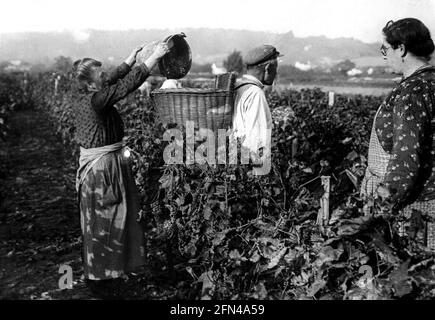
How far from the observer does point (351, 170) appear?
2.69m

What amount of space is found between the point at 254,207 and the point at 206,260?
421mm

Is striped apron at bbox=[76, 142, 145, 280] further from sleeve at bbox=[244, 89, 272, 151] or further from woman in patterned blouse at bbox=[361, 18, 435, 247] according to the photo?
woman in patterned blouse at bbox=[361, 18, 435, 247]

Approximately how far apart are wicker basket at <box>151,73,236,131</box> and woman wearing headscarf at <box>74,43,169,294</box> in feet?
1.03

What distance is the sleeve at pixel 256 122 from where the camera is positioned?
296cm

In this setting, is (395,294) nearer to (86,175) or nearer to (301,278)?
(301,278)

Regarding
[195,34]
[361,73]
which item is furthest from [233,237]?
[195,34]

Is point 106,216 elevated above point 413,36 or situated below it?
below

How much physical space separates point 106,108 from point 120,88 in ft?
0.57

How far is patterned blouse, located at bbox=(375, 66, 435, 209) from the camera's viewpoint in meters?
2.01

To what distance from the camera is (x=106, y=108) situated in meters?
2.89

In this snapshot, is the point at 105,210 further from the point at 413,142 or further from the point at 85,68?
the point at 413,142

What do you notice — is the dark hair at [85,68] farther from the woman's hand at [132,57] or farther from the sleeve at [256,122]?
the sleeve at [256,122]

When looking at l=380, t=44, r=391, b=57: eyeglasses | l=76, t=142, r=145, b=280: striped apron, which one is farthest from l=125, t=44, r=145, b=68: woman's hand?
l=380, t=44, r=391, b=57: eyeglasses

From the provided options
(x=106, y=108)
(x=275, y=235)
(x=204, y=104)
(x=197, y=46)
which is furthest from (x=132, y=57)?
(x=197, y=46)
